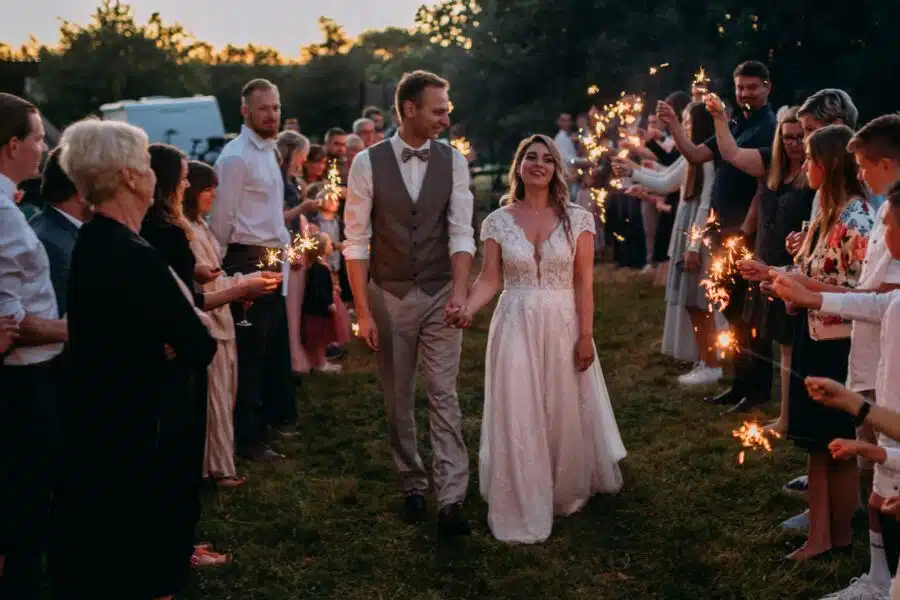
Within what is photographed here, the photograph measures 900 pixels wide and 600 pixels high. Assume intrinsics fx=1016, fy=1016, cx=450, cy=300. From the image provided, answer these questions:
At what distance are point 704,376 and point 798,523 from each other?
146 inches

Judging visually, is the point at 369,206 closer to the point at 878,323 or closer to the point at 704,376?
the point at 878,323

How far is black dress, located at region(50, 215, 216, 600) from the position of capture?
347 cm

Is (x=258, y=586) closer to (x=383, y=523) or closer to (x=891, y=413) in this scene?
(x=383, y=523)

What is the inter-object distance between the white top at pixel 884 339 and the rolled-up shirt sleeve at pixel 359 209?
8.71ft

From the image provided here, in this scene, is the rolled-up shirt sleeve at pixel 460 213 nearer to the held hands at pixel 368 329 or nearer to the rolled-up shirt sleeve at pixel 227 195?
the held hands at pixel 368 329

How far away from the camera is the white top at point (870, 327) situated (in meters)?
4.39

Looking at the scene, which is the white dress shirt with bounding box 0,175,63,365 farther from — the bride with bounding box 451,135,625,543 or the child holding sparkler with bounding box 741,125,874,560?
the child holding sparkler with bounding box 741,125,874,560

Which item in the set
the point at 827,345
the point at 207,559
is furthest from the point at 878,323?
the point at 207,559

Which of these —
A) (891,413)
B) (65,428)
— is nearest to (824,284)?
(891,413)

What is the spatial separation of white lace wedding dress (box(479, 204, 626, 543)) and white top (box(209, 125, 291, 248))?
198 centimetres

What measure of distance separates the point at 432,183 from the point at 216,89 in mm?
56446

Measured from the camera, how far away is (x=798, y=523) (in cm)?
572

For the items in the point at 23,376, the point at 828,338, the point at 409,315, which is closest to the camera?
the point at 23,376

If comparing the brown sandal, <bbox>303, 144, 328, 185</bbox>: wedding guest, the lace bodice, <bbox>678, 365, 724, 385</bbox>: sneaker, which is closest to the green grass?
the brown sandal
